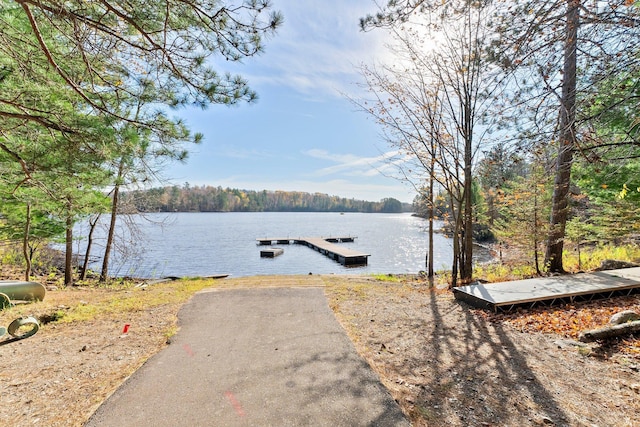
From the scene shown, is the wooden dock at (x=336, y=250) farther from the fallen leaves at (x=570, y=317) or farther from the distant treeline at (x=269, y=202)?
the distant treeline at (x=269, y=202)

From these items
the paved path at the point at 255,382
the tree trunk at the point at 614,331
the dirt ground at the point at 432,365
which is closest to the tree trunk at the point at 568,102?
the tree trunk at the point at 614,331

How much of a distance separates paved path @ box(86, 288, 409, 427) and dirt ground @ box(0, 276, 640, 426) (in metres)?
0.20

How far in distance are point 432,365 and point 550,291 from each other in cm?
387

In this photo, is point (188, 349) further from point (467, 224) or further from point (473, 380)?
point (467, 224)

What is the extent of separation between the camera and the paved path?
2.36 metres

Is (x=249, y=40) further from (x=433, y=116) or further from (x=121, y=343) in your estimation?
(x=433, y=116)

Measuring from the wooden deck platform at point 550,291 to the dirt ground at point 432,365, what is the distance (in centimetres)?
27

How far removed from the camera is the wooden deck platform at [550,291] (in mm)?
5172

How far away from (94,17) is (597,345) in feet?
23.7

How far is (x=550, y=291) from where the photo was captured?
5426 mm

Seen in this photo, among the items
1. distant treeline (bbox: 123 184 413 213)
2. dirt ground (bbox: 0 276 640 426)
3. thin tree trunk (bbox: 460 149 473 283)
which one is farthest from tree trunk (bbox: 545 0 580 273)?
distant treeline (bbox: 123 184 413 213)

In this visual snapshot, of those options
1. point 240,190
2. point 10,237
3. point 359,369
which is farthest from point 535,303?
point 240,190

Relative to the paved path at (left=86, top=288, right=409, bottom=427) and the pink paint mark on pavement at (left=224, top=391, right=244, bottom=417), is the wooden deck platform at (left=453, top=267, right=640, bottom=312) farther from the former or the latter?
the pink paint mark on pavement at (left=224, top=391, right=244, bottom=417)

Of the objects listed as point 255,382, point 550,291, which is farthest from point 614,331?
point 255,382
